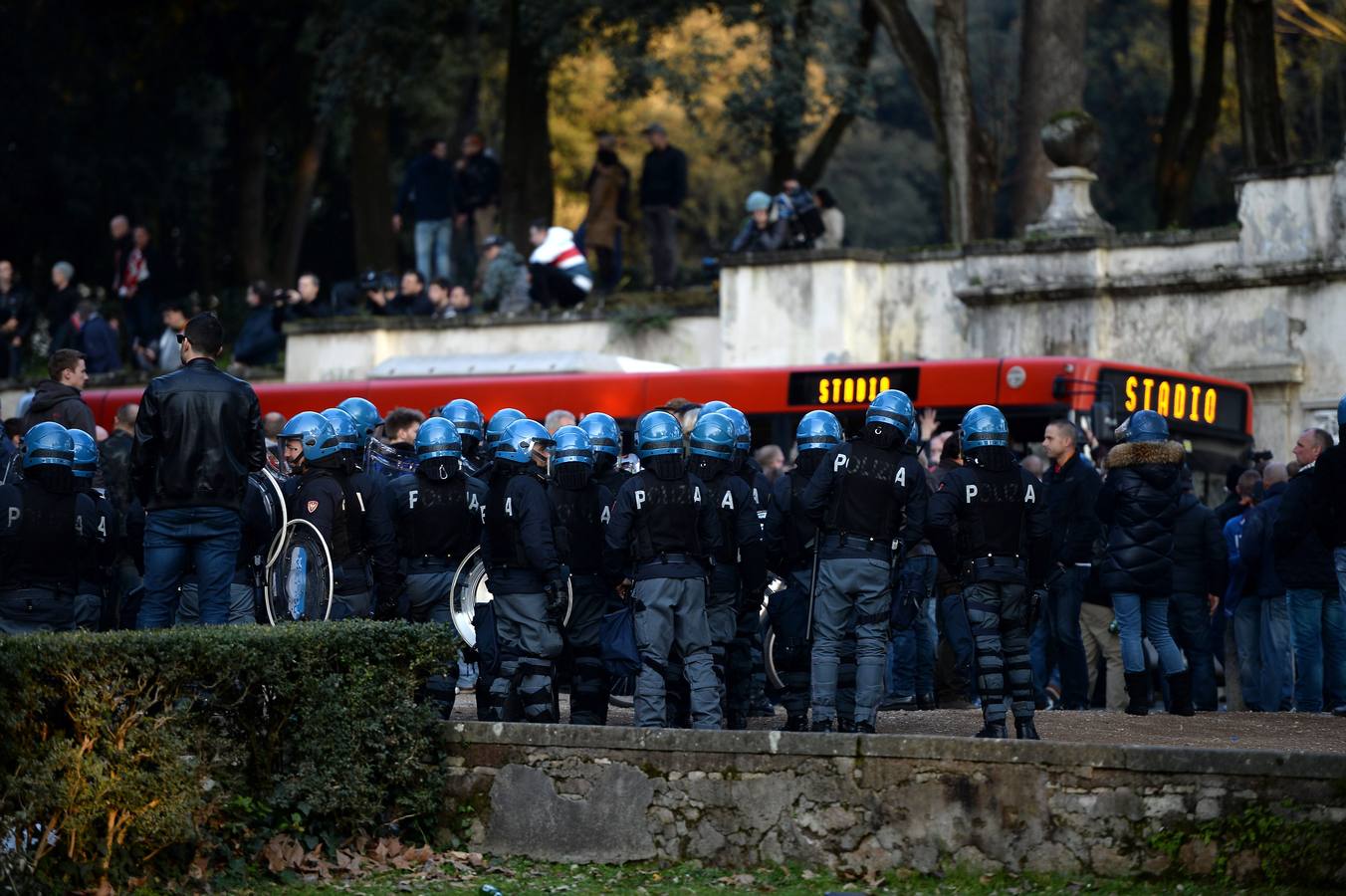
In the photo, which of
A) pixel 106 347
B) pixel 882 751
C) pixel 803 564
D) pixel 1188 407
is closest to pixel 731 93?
pixel 106 347

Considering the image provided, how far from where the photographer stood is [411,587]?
1312 centimetres

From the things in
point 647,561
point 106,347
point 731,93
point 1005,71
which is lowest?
point 647,561

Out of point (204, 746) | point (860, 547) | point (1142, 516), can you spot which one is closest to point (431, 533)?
point (860, 547)

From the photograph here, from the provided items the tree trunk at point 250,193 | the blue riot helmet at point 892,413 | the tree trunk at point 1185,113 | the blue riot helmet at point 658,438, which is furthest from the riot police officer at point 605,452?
the tree trunk at point 250,193

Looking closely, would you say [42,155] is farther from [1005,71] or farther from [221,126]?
[1005,71]

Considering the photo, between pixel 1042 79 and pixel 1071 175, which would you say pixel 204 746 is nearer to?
pixel 1071 175

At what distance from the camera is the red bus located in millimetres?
18453

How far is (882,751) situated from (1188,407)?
994cm

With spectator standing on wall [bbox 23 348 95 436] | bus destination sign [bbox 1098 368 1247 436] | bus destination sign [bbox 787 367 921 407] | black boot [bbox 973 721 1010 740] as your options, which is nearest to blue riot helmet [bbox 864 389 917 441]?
black boot [bbox 973 721 1010 740]

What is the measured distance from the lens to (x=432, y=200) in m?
27.6

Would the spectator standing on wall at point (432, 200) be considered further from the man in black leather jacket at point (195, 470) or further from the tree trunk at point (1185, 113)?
the man in black leather jacket at point (195, 470)

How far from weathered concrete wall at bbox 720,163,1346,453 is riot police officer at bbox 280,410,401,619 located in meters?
12.4

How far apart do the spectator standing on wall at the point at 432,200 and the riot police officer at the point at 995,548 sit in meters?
15.6

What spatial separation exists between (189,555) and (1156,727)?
5.47 meters
